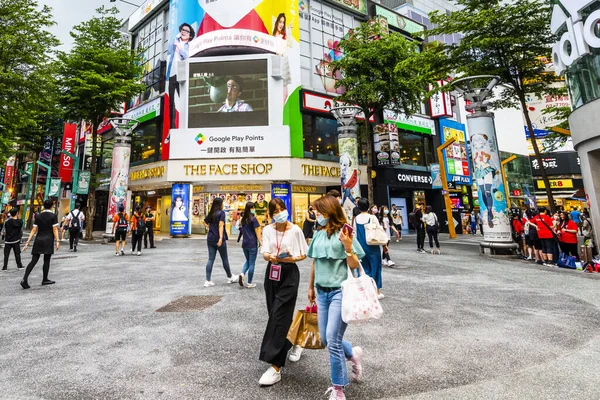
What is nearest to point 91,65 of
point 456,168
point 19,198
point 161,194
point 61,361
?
point 161,194

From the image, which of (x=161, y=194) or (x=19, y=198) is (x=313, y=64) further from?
(x=19, y=198)

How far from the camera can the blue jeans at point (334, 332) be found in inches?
102

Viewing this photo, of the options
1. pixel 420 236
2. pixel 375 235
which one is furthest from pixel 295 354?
pixel 420 236

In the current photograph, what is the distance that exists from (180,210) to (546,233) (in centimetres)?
2056

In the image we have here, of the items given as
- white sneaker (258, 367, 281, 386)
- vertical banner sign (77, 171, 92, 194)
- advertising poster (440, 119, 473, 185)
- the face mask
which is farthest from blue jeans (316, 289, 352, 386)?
advertising poster (440, 119, 473, 185)

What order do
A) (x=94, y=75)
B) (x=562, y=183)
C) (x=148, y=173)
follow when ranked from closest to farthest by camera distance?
(x=94, y=75)
(x=148, y=173)
(x=562, y=183)

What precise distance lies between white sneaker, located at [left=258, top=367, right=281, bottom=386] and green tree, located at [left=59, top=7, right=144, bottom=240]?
20819 millimetres

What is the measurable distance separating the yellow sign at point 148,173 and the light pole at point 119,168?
2600 millimetres

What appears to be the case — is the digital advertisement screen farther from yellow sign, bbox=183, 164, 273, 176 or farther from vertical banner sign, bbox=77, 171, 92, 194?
vertical banner sign, bbox=77, 171, 92, 194

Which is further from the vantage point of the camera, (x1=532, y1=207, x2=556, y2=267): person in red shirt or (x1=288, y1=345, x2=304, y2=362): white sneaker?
(x1=532, y1=207, x2=556, y2=267): person in red shirt

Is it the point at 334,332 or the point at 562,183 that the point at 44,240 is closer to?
the point at 334,332

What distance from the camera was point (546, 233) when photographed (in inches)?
408

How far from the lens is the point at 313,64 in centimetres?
2438

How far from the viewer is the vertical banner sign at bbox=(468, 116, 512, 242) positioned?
41.1 feet
